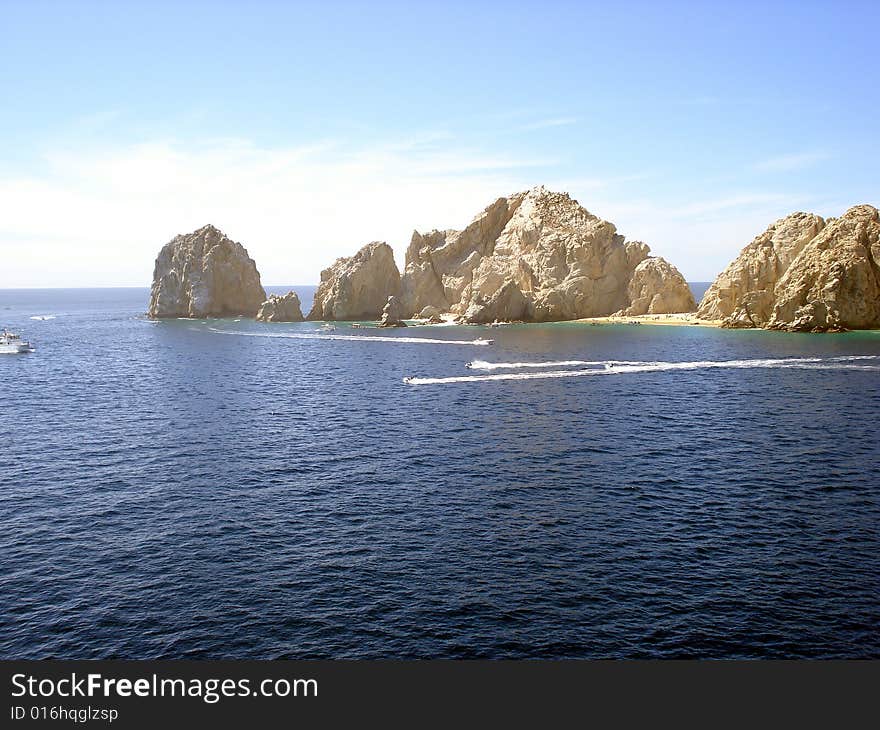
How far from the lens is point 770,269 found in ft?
650

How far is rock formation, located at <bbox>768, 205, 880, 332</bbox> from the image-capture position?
17425 centimetres

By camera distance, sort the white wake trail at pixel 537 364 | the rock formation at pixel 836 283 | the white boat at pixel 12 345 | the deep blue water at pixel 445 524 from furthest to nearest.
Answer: the rock formation at pixel 836 283
the white boat at pixel 12 345
the white wake trail at pixel 537 364
the deep blue water at pixel 445 524

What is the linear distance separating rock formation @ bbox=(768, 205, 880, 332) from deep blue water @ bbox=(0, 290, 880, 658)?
83.2m

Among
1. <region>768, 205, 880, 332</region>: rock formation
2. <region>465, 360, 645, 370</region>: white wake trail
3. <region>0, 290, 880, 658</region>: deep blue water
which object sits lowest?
<region>0, 290, 880, 658</region>: deep blue water

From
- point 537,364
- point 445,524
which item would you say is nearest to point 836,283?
point 537,364

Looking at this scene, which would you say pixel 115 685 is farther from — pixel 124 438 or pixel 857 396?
pixel 857 396

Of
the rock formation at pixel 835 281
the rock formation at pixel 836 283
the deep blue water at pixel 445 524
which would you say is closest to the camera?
the deep blue water at pixel 445 524

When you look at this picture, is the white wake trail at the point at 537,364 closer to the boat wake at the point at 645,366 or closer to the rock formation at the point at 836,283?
the boat wake at the point at 645,366

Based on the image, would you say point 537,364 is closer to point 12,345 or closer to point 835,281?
point 835,281

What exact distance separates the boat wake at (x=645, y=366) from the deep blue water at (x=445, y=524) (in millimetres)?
15156

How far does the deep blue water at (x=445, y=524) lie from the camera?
35438 mm

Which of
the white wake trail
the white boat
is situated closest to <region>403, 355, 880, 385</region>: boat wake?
the white wake trail

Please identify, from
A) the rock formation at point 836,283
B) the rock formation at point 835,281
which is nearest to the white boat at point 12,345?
the rock formation at point 835,281

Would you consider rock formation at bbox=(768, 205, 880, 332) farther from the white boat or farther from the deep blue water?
the white boat
